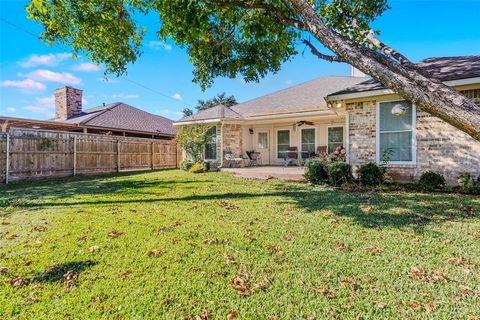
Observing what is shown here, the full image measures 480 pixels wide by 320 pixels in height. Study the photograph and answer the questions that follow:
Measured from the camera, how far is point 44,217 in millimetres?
5711

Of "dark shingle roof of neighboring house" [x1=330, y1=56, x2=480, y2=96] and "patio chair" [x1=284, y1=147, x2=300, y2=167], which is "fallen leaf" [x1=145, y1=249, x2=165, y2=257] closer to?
"dark shingle roof of neighboring house" [x1=330, y1=56, x2=480, y2=96]

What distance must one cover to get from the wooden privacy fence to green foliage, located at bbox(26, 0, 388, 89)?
5.71m

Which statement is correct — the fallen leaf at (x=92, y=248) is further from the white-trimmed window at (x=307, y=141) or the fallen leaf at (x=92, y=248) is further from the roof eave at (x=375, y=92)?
the white-trimmed window at (x=307, y=141)

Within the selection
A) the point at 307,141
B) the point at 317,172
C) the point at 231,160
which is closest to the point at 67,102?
the point at 231,160

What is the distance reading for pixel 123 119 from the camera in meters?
21.6

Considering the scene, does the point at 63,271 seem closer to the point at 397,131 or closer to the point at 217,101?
the point at 397,131

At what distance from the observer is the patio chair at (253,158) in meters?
17.4

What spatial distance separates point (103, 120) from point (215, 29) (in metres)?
14.2

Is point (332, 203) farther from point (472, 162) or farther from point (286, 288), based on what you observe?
point (472, 162)

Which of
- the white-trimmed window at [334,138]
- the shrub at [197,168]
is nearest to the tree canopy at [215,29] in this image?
the shrub at [197,168]

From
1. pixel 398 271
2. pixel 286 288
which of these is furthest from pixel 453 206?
pixel 286 288

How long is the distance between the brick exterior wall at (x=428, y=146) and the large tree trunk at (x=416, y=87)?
→ 21.8ft

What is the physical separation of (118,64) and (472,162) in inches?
453

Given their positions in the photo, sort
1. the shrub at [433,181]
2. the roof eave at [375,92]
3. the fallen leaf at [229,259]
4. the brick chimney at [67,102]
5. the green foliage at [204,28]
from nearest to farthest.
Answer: the fallen leaf at [229,259] → the green foliage at [204,28] → the roof eave at [375,92] → the shrub at [433,181] → the brick chimney at [67,102]
